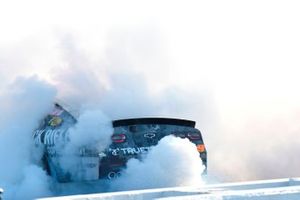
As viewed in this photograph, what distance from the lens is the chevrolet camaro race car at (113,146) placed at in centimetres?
1336

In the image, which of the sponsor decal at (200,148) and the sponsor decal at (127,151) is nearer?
the sponsor decal at (127,151)

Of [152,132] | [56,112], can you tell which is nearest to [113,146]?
[152,132]

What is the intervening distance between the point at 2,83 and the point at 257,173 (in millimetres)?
7984

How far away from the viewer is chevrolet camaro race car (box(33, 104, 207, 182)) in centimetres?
1336

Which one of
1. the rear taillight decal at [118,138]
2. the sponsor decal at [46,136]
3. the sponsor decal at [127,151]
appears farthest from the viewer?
the sponsor decal at [46,136]

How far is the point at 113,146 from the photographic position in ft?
44.3

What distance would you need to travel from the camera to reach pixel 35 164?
14531 millimetres

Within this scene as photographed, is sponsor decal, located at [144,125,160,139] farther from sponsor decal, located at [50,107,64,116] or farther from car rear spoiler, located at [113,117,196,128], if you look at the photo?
sponsor decal, located at [50,107,64,116]

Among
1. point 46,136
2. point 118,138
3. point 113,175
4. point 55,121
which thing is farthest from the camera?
point 55,121

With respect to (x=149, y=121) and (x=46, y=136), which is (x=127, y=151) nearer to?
(x=149, y=121)

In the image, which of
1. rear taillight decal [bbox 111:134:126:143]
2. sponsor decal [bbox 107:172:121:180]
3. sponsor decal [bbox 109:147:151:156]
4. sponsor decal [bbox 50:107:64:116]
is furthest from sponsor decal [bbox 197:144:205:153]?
sponsor decal [bbox 50:107:64:116]

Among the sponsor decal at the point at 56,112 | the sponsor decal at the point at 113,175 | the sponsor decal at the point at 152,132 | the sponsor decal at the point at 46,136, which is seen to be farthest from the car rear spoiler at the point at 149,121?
the sponsor decal at the point at 56,112

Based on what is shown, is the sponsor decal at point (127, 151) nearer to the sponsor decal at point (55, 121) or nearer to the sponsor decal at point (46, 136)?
the sponsor decal at point (46, 136)

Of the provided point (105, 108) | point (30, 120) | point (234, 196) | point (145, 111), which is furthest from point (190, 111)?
point (234, 196)
